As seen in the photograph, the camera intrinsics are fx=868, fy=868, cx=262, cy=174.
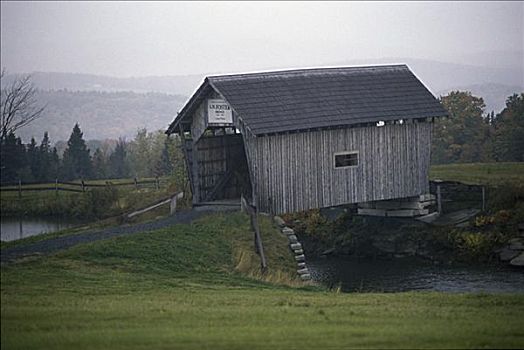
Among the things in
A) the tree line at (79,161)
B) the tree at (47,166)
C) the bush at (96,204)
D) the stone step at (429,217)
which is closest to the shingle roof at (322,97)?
the stone step at (429,217)

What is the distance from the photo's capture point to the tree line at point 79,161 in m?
45.4

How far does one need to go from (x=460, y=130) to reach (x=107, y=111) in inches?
4116

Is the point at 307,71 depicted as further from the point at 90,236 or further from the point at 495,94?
the point at 495,94

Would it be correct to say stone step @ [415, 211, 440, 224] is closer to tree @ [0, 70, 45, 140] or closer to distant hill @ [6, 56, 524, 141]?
tree @ [0, 70, 45, 140]

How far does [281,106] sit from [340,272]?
7.73 metres

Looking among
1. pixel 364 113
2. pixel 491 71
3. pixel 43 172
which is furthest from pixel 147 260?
pixel 491 71

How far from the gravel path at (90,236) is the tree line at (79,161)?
1289cm

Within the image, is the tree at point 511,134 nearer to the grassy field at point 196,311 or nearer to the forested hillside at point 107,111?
the grassy field at point 196,311

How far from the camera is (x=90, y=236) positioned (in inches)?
986

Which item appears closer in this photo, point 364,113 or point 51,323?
point 51,323

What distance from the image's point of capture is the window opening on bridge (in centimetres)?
3136

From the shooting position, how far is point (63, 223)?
123ft

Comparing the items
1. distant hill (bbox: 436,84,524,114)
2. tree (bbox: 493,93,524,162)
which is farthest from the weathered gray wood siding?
distant hill (bbox: 436,84,524,114)

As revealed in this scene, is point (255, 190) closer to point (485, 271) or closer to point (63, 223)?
point (485, 271)
